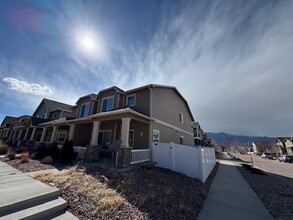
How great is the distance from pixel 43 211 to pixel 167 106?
12387 millimetres

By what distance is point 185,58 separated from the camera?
9.78m

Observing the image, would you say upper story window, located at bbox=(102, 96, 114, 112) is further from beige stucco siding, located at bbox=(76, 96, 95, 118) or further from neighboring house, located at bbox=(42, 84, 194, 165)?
beige stucco siding, located at bbox=(76, 96, 95, 118)

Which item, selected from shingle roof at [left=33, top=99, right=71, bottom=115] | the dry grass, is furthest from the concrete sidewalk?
shingle roof at [left=33, top=99, right=71, bottom=115]

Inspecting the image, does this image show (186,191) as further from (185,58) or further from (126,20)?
(126,20)

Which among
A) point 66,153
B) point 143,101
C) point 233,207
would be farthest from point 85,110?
point 233,207

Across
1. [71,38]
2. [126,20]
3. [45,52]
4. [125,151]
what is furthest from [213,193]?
[45,52]

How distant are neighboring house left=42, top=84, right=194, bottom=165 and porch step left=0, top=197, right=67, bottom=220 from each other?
14.5 ft

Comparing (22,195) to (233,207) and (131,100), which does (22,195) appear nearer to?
(233,207)

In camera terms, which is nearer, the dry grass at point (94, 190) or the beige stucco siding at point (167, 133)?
the dry grass at point (94, 190)

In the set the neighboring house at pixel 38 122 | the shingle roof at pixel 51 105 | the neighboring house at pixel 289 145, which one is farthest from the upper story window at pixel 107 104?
the neighboring house at pixel 289 145

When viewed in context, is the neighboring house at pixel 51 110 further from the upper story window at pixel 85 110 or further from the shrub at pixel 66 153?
the shrub at pixel 66 153

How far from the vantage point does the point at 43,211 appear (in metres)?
3.36

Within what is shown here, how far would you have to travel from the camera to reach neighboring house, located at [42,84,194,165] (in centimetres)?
1023

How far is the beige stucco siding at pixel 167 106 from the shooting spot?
1228 cm
